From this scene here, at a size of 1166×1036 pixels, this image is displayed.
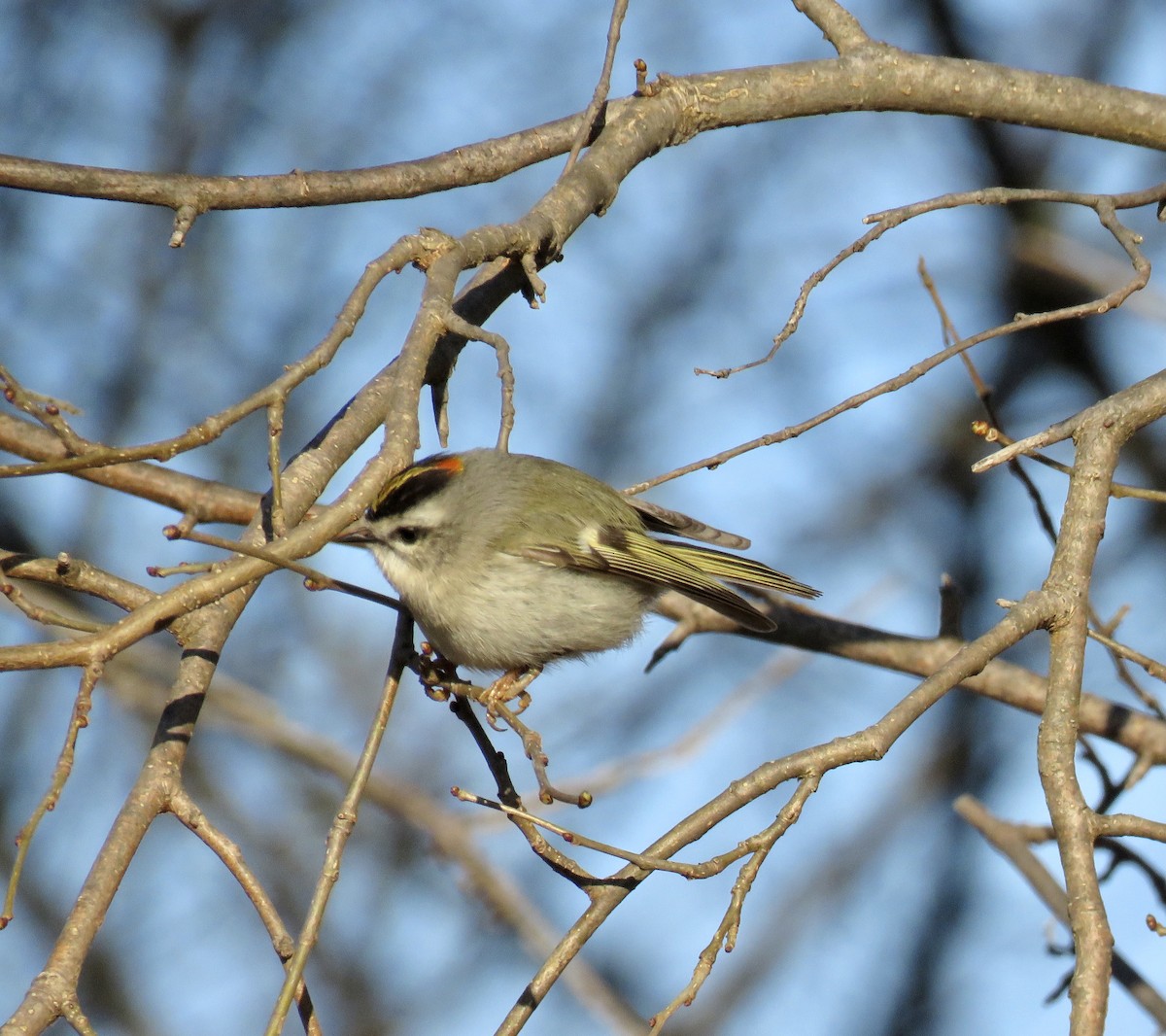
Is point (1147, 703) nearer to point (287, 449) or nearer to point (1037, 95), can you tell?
point (1037, 95)

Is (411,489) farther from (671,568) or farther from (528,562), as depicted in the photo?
(671,568)

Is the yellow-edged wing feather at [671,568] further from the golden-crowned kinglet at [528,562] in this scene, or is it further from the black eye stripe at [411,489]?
the black eye stripe at [411,489]

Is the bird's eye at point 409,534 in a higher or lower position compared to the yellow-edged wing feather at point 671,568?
lower

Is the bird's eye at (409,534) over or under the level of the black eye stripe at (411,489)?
under

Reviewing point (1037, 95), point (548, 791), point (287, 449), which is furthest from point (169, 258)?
point (548, 791)

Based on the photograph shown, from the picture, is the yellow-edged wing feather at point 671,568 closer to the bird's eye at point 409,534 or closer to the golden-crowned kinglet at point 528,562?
the golden-crowned kinglet at point 528,562

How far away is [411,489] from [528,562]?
336 mm

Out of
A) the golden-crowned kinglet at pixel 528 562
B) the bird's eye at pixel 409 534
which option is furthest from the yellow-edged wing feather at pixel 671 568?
the bird's eye at pixel 409 534

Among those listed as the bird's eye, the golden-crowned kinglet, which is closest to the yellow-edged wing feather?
the golden-crowned kinglet

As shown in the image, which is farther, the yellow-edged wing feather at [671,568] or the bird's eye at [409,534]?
the yellow-edged wing feather at [671,568]

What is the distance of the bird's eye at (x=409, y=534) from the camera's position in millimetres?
Result: 2945

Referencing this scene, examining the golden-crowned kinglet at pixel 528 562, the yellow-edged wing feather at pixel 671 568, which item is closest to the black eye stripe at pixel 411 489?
the golden-crowned kinglet at pixel 528 562

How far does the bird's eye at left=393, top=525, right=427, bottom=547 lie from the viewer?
116 inches

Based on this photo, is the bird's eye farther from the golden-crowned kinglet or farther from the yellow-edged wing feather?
the yellow-edged wing feather
